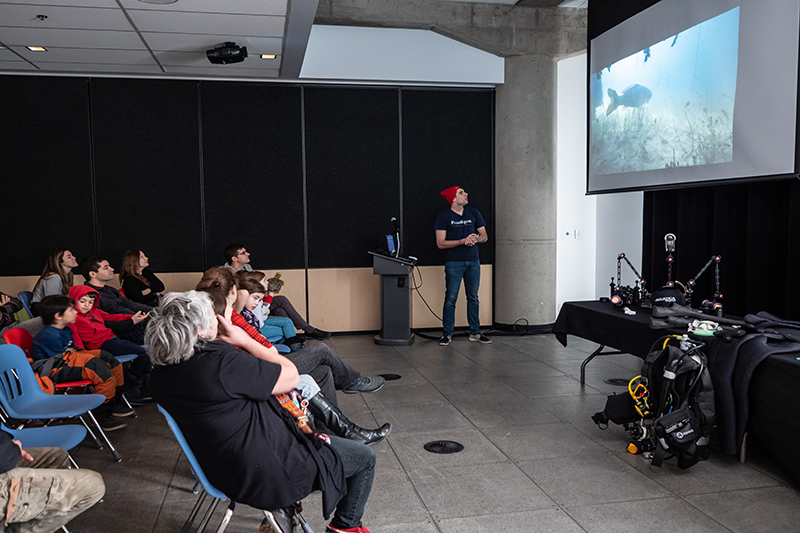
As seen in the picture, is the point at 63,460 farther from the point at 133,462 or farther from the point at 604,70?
the point at 604,70

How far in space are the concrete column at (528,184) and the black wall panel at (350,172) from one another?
4.44ft

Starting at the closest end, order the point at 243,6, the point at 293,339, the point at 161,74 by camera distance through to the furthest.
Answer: the point at 243,6 < the point at 293,339 < the point at 161,74

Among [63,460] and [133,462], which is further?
[133,462]

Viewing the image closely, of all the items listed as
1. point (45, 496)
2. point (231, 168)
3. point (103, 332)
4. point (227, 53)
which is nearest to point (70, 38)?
A: point (227, 53)

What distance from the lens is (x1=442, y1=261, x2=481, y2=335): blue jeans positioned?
6.74m

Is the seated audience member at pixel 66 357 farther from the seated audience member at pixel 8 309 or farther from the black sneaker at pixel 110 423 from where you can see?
the seated audience member at pixel 8 309

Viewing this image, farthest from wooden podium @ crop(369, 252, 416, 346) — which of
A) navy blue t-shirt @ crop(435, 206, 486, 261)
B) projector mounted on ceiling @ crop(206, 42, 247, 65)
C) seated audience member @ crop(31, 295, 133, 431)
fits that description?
seated audience member @ crop(31, 295, 133, 431)

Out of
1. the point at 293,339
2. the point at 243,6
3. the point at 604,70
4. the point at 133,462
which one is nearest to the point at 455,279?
the point at 293,339

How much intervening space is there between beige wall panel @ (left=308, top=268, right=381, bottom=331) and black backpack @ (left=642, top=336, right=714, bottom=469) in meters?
4.43

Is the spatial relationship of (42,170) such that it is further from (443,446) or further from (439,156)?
(443,446)

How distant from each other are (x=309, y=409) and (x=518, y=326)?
4.44 meters

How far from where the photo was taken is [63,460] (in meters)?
2.44

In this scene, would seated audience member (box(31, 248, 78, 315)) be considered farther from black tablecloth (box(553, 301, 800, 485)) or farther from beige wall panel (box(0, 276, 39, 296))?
black tablecloth (box(553, 301, 800, 485))

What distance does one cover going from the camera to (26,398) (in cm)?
310
